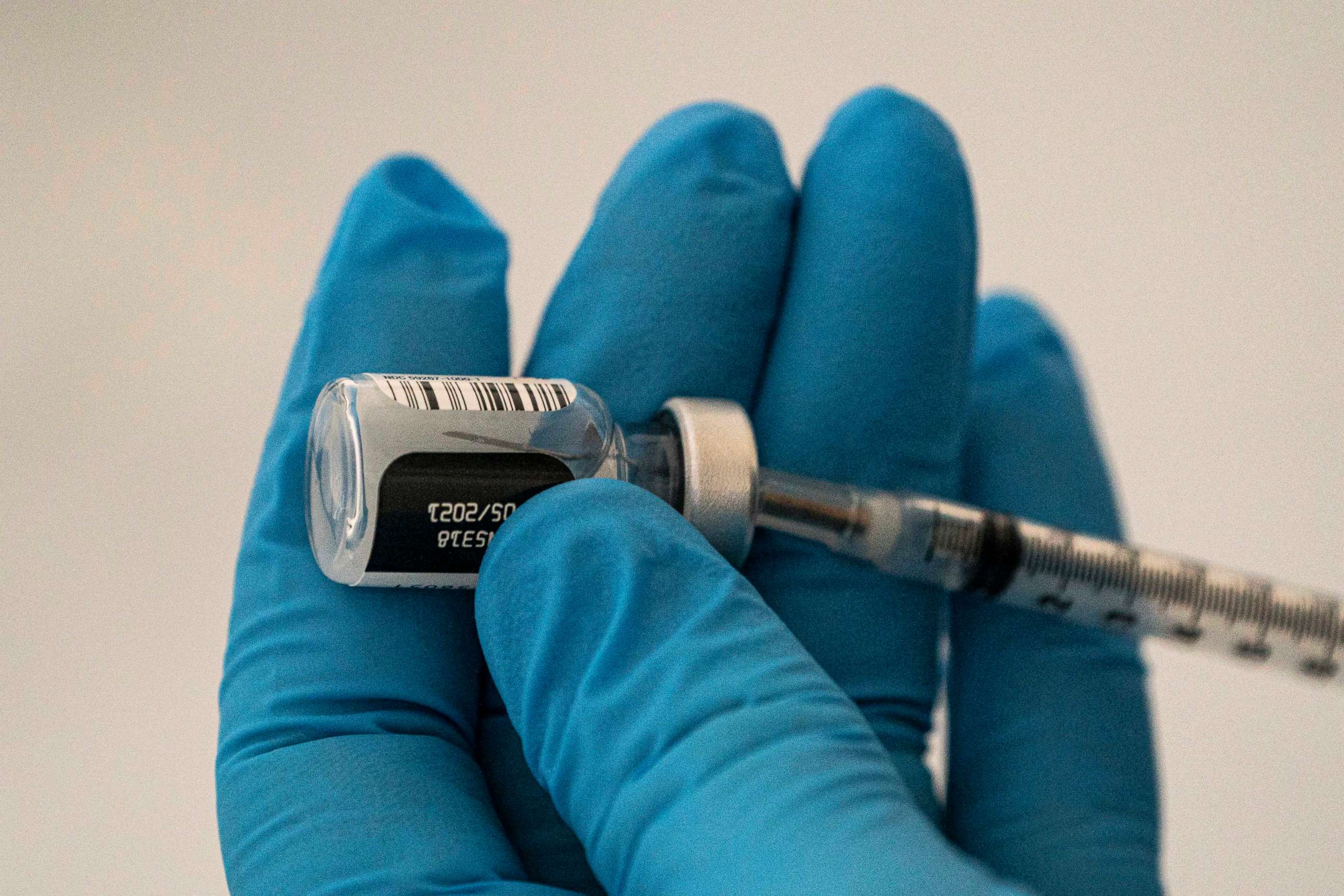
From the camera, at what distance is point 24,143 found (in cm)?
134

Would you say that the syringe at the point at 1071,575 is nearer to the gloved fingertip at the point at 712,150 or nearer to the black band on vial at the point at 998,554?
the black band on vial at the point at 998,554

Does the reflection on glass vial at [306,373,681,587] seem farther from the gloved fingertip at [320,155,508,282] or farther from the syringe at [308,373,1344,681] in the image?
the gloved fingertip at [320,155,508,282]

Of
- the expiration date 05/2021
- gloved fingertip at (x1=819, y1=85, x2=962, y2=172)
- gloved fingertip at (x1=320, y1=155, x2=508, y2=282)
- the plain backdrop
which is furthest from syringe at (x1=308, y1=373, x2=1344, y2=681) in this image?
the plain backdrop

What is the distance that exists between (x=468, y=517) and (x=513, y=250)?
847mm

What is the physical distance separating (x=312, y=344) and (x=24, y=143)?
668mm

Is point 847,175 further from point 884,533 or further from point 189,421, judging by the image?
point 189,421

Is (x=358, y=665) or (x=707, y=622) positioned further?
(x=358, y=665)

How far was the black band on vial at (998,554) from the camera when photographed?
1087 mm

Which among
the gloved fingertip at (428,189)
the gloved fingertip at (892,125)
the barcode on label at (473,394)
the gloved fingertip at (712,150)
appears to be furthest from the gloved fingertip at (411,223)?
the gloved fingertip at (892,125)

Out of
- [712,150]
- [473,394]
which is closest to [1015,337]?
[712,150]

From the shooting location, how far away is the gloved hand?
72 centimetres

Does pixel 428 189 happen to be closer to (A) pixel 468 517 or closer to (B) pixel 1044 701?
(A) pixel 468 517

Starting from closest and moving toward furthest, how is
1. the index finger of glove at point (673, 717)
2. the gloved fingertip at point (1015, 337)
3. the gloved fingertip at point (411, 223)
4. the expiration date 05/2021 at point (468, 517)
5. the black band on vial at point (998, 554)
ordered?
1. the index finger of glove at point (673, 717)
2. the expiration date 05/2021 at point (468, 517)
3. the gloved fingertip at point (411, 223)
4. the black band on vial at point (998, 554)
5. the gloved fingertip at point (1015, 337)

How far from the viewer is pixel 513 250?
1555mm
